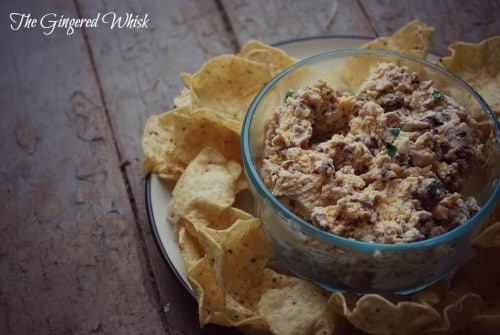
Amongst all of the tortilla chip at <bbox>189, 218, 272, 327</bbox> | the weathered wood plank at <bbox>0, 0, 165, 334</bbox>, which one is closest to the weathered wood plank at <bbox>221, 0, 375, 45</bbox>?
the weathered wood plank at <bbox>0, 0, 165, 334</bbox>

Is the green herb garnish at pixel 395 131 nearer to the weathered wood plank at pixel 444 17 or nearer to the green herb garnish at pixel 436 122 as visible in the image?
the green herb garnish at pixel 436 122

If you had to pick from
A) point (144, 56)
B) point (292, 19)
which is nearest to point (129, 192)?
point (144, 56)

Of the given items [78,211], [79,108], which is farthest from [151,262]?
[79,108]

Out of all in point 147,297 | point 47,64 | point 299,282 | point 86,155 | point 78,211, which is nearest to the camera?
point 299,282

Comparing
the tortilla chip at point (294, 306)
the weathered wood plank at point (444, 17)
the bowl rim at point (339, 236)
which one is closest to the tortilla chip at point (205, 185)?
the bowl rim at point (339, 236)

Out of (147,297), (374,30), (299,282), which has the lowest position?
(147,297)

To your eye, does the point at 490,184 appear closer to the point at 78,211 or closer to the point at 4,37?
the point at 78,211
